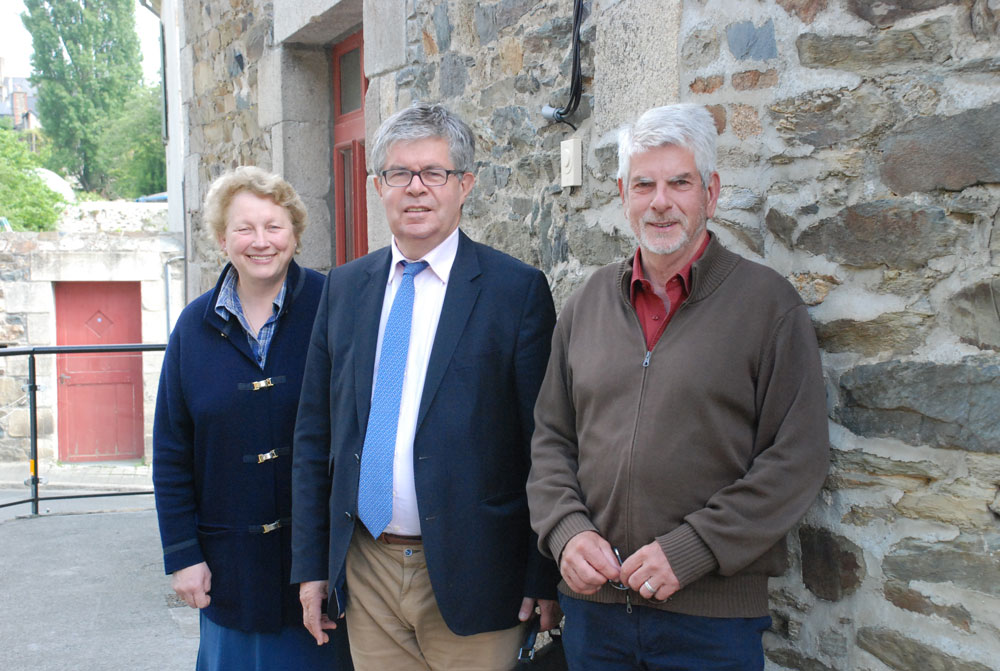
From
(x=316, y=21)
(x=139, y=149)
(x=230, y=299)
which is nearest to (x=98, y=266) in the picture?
(x=316, y=21)

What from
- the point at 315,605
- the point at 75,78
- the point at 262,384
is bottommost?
the point at 315,605

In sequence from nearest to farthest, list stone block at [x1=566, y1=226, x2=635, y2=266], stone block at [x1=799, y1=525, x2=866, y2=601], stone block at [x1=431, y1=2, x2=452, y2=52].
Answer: stone block at [x1=799, y1=525, x2=866, y2=601] → stone block at [x1=566, y1=226, x2=635, y2=266] → stone block at [x1=431, y1=2, x2=452, y2=52]

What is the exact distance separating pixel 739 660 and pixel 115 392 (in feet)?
23.2

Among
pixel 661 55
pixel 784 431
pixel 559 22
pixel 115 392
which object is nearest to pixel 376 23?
pixel 559 22

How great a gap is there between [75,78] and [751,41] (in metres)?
46.3

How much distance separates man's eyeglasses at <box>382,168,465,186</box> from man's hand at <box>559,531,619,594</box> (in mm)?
810

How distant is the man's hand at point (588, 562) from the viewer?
1.75 metres

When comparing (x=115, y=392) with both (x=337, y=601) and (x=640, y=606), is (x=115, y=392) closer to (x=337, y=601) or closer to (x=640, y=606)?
(x=337, y=601)

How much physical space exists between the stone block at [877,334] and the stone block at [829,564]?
1.29 feet

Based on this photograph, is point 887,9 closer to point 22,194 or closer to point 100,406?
point 100,406

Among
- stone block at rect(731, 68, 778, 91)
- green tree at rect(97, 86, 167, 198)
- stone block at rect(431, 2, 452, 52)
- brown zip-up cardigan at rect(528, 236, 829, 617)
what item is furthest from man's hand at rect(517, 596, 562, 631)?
green tree at rect(97, 86, 167, 198)

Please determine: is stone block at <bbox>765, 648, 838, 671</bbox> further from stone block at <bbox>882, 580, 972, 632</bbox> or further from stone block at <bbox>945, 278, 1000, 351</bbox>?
stone block at <bbox>945, 278, 1000, 351</bbox>

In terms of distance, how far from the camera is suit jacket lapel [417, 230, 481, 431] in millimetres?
1993

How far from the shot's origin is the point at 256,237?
240 centimetres
